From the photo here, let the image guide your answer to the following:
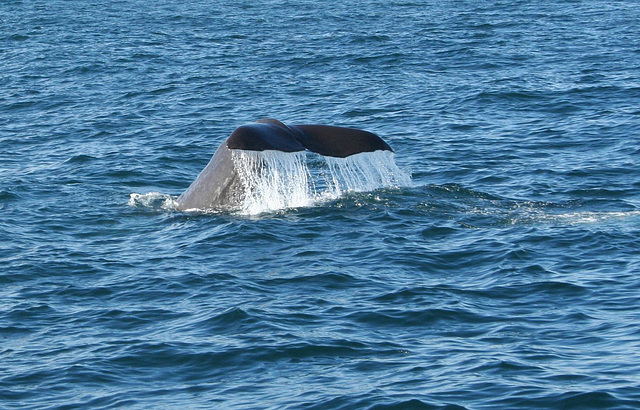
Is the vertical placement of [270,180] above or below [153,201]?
above

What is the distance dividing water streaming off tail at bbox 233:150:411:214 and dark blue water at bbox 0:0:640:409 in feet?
0.87

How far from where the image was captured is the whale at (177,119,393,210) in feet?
45.3

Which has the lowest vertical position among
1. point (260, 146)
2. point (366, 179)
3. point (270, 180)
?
point (366, 179)

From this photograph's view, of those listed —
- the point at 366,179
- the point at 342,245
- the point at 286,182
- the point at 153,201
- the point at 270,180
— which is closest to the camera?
the point at 342,245

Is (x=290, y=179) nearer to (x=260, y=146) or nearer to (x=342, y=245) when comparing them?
(x=342, y=245)

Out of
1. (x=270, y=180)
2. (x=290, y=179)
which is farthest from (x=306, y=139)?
(x=290, y=179)

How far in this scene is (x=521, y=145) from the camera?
20750 mm

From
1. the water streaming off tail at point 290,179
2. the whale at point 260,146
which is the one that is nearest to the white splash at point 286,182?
the water streaming off tail at point 290,179

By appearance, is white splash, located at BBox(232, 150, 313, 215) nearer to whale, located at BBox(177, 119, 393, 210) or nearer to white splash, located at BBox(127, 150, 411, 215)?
white splash, located at BBox(127, 150, 411, 215)

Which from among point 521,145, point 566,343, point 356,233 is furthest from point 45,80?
point 566,343

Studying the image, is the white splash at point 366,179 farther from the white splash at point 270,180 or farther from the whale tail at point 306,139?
the whale tail at point 306,139

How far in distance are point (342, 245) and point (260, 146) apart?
5.90 ft

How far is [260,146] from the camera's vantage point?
13734mm

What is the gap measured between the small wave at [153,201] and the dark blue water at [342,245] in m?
0.25
